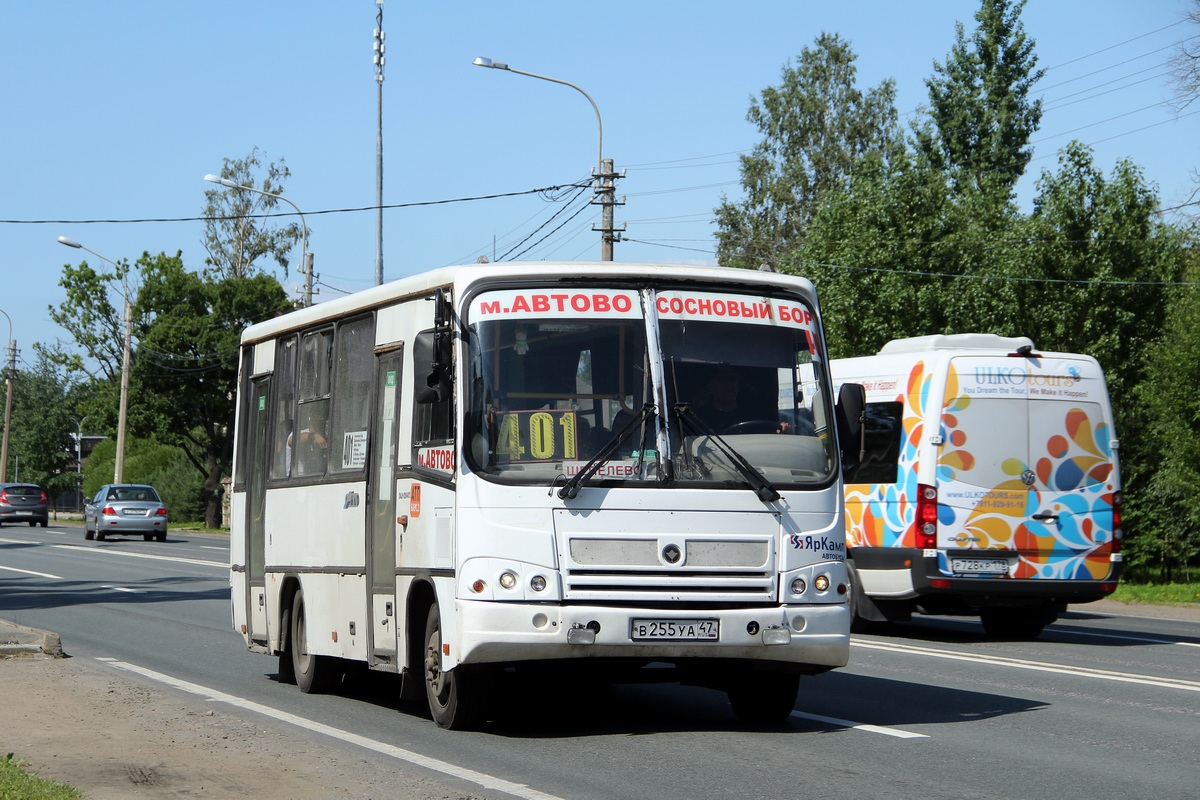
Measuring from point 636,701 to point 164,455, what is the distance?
2828 inches

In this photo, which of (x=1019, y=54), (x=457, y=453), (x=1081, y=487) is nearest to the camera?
(x=457, y=453)

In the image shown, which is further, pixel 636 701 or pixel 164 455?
pixel 164 455

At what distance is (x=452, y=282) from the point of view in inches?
391

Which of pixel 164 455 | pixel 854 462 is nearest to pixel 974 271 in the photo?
pixel 854 462

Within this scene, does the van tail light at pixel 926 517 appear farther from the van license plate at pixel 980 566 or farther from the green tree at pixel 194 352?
the green tree at pixel 194 352

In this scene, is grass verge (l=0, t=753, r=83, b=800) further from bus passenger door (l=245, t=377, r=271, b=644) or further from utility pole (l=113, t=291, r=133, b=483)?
utility pole (l=113, t=291, r=133, b=483)

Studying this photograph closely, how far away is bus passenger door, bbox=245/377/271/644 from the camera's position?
13.7m

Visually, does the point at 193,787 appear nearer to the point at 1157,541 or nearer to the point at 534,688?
the point at 534,688

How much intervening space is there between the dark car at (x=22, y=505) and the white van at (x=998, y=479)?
55808 mm

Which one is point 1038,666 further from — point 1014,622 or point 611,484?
point 611,484

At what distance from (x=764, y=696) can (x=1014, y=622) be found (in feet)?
26.3

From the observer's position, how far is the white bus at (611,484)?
9352 mm

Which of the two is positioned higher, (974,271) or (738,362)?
(974,271)

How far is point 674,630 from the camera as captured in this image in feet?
30.7
